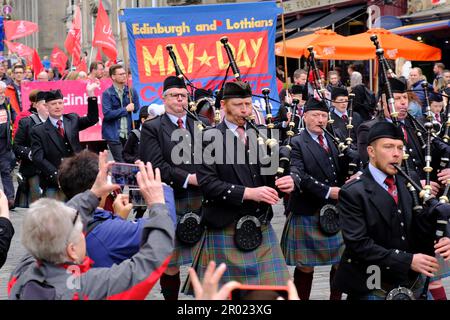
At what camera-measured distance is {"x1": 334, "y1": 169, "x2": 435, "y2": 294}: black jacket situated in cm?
514

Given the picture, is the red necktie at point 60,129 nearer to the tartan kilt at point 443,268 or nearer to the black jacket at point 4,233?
the tartan kilt at point 443,268

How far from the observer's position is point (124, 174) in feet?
15.1

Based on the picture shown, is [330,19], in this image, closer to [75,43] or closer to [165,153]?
[75,43]

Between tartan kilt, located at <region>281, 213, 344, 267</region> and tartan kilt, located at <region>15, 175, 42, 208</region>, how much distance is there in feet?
14.8

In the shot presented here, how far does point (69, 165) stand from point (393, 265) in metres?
1.72

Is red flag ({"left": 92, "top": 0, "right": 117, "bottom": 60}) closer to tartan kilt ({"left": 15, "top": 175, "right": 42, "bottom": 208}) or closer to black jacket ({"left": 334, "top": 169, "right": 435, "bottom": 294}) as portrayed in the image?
tartan kilt ({"left": 15, "top": 175, "right": 42, "bottom": 208})

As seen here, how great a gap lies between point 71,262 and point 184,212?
12.7ft

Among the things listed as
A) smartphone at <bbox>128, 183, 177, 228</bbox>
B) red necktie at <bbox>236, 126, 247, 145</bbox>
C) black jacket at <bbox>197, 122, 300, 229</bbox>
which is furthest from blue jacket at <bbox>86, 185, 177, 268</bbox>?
red necktie at <bbox>236, 126, 247, 145</bbox>

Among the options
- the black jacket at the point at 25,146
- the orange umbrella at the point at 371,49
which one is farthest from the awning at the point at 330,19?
the black jacket at the point at 25,146

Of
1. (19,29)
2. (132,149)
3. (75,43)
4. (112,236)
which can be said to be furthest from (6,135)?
(19,29)

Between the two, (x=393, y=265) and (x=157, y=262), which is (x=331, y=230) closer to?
(x=393, y=265)

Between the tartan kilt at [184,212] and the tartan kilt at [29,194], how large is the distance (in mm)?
3871

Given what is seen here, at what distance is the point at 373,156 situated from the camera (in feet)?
17.7

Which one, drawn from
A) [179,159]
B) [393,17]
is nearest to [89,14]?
[393,17]
